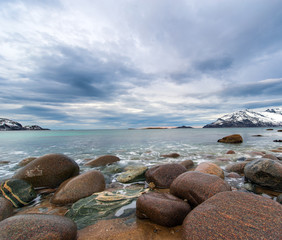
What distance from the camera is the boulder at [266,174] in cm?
518

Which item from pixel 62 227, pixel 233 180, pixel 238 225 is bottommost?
pixel 233 180

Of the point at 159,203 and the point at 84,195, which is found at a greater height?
the point at 159,203

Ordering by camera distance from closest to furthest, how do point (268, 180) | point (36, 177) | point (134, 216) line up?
point (134, 216) < point (268, 180) < point (36, 177)

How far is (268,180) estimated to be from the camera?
5.32 meters

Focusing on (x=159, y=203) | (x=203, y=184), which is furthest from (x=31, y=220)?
(x=203, y=184)

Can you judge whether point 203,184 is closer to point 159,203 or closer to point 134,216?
point 159,203

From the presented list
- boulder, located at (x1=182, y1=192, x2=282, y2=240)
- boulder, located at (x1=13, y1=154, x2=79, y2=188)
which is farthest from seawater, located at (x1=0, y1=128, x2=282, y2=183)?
boulder, located at (x1=182, y1=192, x2=282, y2=240)

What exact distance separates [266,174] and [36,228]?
272 inches

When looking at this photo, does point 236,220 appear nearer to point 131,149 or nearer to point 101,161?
point 101,161

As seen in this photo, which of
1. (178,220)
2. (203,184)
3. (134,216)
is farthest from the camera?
(203,184)

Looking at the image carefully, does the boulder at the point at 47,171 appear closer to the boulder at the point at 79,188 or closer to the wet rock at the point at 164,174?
the boulder at the point at 79,188

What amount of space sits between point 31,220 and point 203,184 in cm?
368

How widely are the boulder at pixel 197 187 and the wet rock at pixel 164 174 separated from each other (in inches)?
57.2

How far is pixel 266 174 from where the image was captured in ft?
17.6
